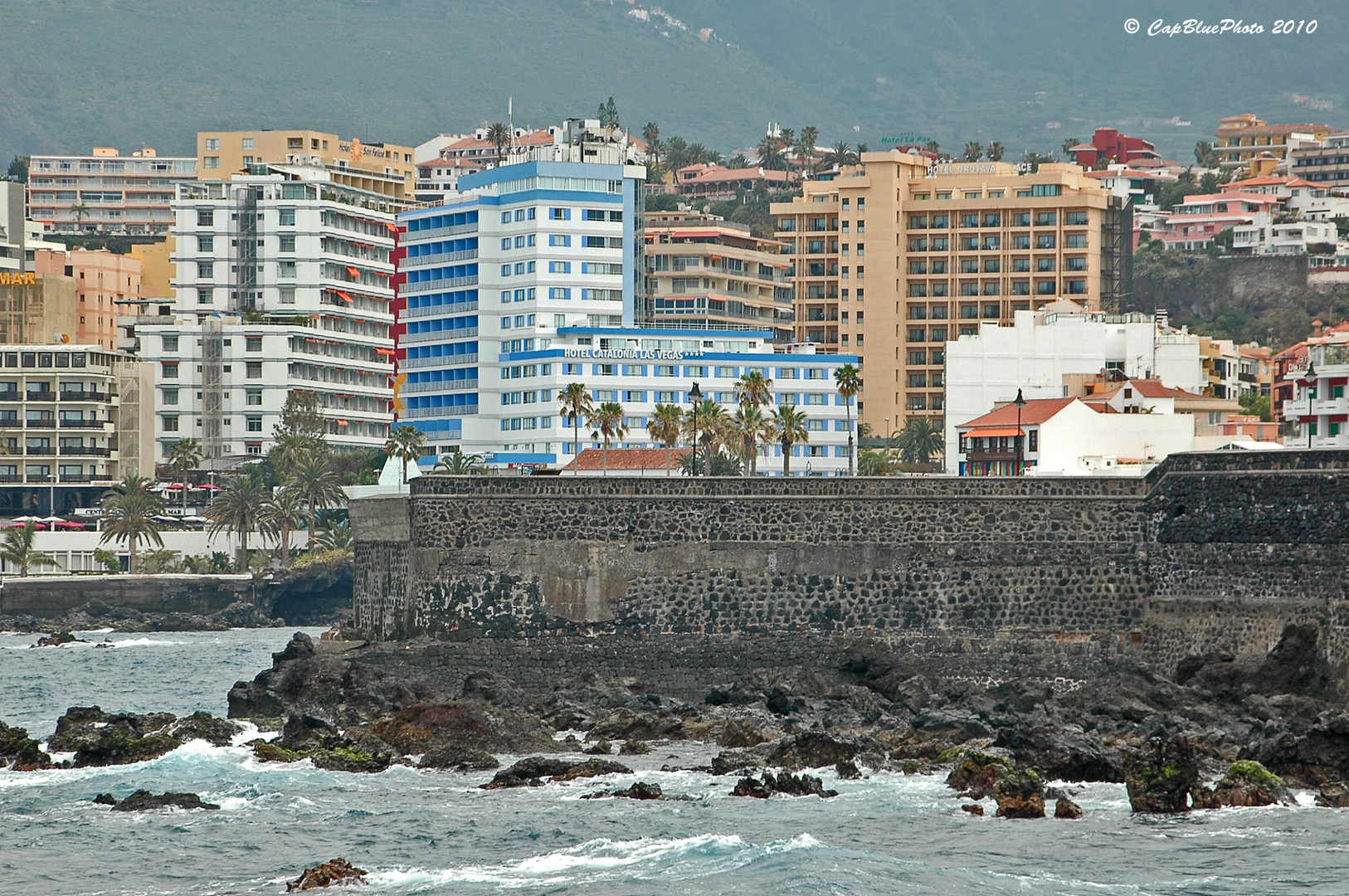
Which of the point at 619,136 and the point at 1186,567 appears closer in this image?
the point at 1186,567

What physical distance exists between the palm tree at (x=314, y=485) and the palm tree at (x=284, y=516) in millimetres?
515

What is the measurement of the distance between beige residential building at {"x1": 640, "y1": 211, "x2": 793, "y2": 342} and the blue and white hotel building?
1284 centimetres

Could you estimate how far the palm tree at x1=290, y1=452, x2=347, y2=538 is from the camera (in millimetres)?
110625

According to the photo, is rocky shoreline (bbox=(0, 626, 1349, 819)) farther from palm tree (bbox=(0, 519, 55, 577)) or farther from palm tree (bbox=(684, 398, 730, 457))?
palm tree (bbox=(0, 519, 55, 577))

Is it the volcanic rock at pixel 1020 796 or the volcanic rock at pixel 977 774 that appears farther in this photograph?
the volcanic rock at pixel 977 774

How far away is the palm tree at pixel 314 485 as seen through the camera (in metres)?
111

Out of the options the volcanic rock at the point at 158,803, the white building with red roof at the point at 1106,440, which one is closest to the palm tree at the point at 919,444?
the white building with red roof at the point at 1106,440

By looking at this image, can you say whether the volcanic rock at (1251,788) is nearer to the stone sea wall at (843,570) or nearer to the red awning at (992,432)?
the stone sea wall at (843,570)

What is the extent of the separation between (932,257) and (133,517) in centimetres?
5635

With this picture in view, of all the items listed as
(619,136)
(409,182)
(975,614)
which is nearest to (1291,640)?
(975,614)

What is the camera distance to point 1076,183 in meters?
135

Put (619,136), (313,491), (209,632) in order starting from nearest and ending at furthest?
(209,632)
(313,491)
(619,136)

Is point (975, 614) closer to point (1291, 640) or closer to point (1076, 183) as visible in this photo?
point (1291, 640)

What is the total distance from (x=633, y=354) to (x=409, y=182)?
262ft
